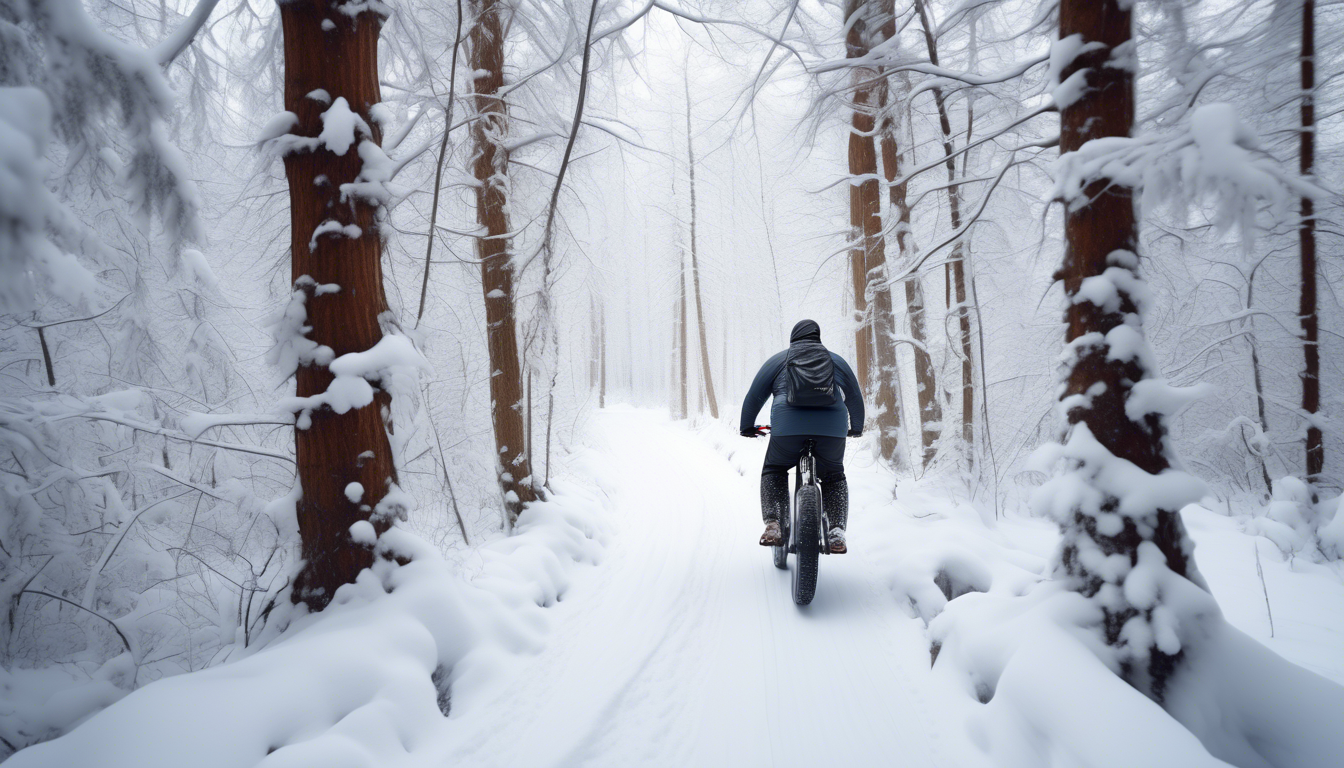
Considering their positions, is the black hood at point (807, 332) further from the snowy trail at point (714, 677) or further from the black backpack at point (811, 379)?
the snowy trail at point (714, 677)

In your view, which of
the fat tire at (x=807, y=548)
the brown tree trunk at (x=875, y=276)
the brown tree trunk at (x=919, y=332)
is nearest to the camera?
the fat tire at (x=807, y=548)

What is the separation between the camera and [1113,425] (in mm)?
2406

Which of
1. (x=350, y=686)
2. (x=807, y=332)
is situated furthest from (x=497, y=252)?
(x=350, y=686)

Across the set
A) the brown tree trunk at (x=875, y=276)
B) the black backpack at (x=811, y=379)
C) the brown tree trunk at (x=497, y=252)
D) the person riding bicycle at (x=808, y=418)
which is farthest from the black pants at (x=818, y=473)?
the brown tree trunk at (x=875, y=276)

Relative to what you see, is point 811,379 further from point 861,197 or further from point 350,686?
point 861,197

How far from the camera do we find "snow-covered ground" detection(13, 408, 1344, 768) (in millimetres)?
1945

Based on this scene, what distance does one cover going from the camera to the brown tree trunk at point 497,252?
17.7 ft

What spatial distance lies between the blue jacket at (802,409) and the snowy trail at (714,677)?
1360 mm

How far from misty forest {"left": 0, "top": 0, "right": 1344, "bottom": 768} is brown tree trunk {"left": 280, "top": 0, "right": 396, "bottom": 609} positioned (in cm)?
2

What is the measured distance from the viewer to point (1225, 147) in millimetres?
1815

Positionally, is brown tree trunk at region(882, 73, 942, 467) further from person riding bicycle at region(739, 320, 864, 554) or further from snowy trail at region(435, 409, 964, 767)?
person riding bicycle at region(739, 320, 864, 554)

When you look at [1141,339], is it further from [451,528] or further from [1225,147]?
[451,528]

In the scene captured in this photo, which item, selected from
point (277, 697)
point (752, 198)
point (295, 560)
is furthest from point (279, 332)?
point (752, 198)

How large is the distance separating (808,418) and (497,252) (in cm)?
386
